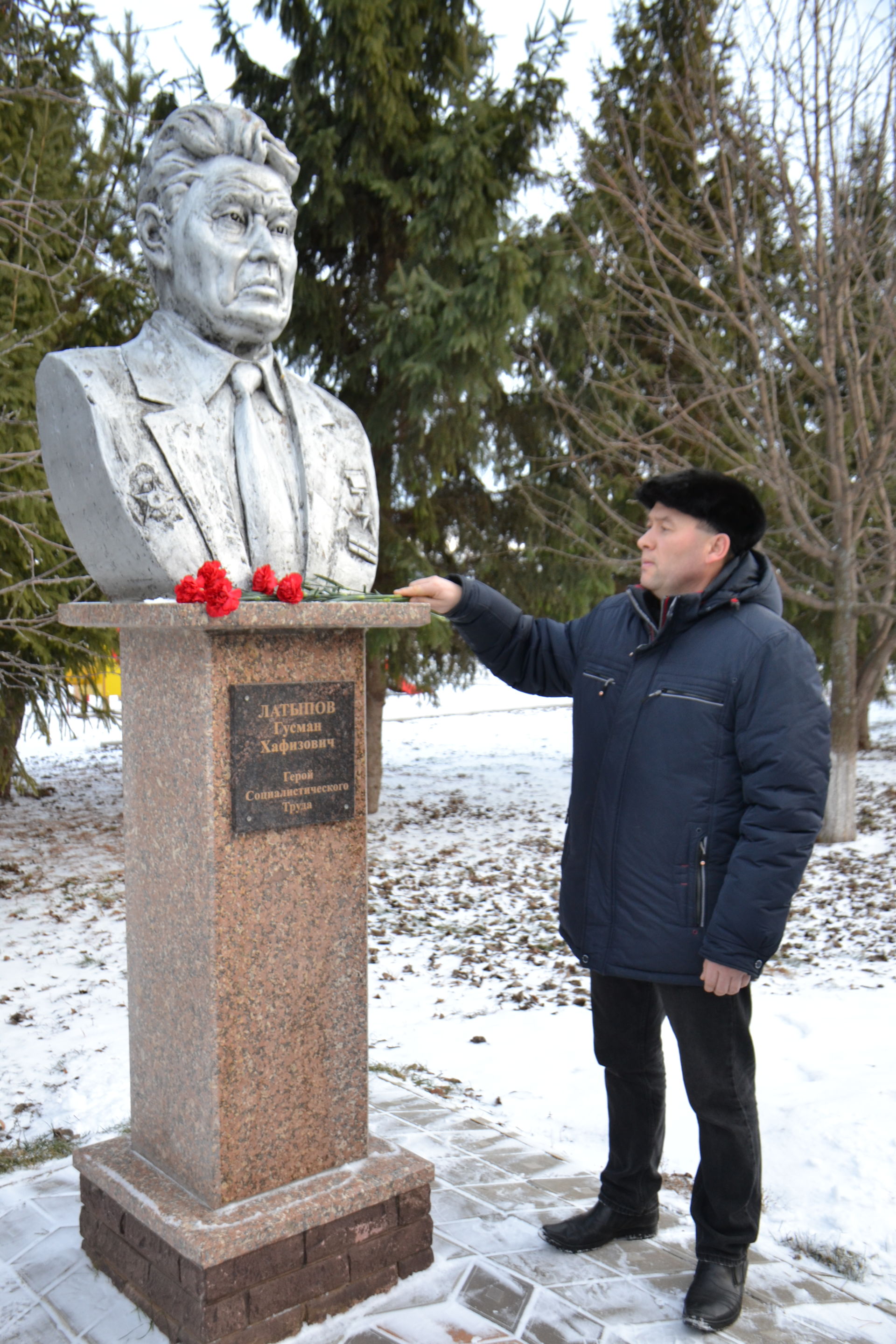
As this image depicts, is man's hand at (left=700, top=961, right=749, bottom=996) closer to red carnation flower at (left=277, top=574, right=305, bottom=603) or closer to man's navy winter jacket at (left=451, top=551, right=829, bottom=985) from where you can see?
man's navy winter jacket at (left=451, top=551, right=829, bottom=985)

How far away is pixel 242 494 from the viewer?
2.67 m

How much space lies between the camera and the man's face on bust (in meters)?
2.63

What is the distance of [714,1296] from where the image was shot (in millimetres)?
2576

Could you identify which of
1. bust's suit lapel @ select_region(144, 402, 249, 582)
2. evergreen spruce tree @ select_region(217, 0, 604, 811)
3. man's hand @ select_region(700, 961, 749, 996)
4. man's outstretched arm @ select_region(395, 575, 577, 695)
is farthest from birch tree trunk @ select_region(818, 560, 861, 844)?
bust's suit lapel @ select_region(144, 402, 249, 582)

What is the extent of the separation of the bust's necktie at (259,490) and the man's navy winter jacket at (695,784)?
0.91 meters

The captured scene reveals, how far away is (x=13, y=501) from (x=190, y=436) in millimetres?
4743

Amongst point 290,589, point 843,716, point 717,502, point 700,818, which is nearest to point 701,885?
point 700,818

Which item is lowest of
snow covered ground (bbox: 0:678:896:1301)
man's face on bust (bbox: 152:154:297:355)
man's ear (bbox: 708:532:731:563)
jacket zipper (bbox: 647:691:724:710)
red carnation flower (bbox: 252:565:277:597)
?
snow covered ground (bbox: 0:678:896:1301)

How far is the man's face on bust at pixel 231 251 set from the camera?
8.62ft

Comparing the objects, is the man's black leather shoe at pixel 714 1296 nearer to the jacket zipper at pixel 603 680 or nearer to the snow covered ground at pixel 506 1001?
the snow covered ground at pixel 506 1001

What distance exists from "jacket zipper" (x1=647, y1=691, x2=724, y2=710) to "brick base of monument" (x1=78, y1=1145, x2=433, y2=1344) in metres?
1.45

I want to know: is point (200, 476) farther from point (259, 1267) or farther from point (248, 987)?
point (259, 1267)

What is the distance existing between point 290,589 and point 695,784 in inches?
42.8

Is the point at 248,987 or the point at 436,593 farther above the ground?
the point at 436,593
